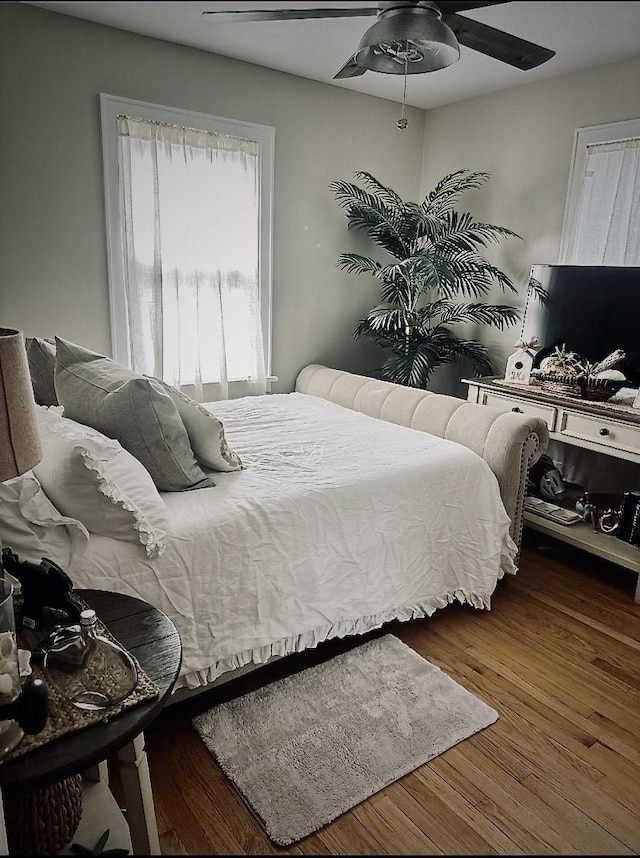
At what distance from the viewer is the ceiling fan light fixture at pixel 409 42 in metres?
Answer: 1.35

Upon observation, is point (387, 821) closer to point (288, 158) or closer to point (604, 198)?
point (604, 198)

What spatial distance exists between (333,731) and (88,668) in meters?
0.98

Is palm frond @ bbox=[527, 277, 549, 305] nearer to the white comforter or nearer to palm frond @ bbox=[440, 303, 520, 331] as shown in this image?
palm frond @ bbox=[440, 303, 520, 331]

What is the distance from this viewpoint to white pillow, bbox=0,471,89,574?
1.48m

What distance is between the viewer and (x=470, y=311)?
3.65 meters

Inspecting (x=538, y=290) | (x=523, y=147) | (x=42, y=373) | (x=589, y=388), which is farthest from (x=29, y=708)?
(x=523, y=147)

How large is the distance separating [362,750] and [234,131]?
3.13 m

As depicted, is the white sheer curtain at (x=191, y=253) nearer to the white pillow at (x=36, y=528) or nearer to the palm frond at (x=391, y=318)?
the palm frond at (x=391, y=318)

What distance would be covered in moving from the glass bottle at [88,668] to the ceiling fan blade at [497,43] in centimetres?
182

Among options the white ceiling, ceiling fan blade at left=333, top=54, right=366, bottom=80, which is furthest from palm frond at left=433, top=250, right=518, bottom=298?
ceiling fan blade at left=333, top=54, right=366, bottom=80

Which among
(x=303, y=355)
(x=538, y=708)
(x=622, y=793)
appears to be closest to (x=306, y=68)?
(x=303, y=355)

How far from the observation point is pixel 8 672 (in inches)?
38.4

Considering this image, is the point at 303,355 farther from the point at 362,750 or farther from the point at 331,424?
the point at 362,750

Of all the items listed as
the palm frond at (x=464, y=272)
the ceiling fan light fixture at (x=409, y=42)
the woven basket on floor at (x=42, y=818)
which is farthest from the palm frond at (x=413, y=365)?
the woven basket on floor at (x=42, y=818)
